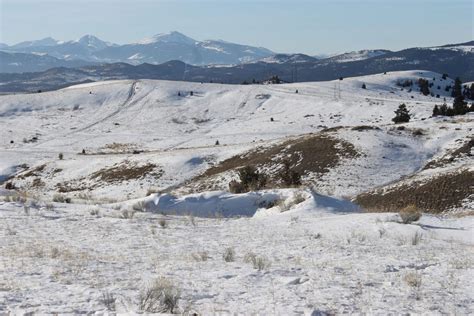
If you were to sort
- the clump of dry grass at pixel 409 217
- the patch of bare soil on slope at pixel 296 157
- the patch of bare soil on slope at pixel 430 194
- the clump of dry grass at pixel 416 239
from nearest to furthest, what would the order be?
the clump of dry grass at pixel 416 239 < the clump of dry grass at pixel 409 217 < the patch of bare soil on slope at pixel 430 194 < the patch of bare soil on slope at pixel 296 157

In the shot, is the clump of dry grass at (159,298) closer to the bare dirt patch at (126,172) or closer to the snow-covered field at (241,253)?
the snow-covered field at (241,253)

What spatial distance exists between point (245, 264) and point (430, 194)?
2283 centimetres

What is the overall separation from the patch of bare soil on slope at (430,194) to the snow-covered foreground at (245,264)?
13.7 meters

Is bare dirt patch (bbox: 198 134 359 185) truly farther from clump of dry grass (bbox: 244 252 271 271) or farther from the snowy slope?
clump of dry grass (bbox: 244 252 271 271)

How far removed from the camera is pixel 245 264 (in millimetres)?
8367

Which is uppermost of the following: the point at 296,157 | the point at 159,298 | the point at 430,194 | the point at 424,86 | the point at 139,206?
the point at 424,86

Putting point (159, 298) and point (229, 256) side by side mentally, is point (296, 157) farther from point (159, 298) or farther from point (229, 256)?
point (159, 298)

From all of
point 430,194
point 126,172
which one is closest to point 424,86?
point 126,172

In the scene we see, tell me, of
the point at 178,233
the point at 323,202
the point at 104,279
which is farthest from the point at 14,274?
the point at 323,202

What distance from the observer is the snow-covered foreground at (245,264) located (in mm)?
6176

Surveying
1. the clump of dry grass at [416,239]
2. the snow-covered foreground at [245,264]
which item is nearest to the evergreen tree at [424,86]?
the snow-covered foreground at [245,264]

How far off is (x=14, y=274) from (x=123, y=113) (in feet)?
313

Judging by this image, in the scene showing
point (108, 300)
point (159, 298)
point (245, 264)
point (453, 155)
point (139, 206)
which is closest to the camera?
point (108, 300)

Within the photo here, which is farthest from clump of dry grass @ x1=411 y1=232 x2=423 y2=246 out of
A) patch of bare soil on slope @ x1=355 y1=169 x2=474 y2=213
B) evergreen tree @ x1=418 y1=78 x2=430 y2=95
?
evergreen tree @ x1=418 y1=78 x2=430 y2=95
